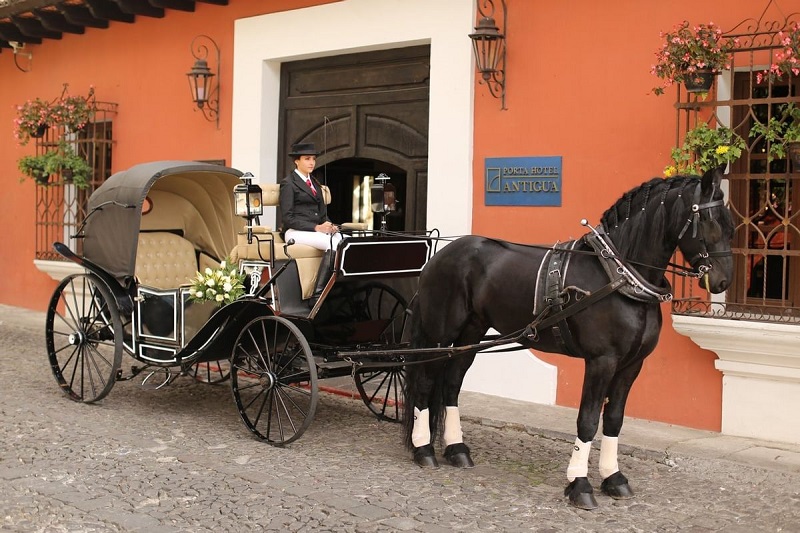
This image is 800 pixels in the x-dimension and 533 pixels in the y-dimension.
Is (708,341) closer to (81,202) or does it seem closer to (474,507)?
(474,507)

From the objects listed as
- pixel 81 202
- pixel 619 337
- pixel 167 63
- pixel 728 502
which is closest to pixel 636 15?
pixel 619 337

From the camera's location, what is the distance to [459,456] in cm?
606

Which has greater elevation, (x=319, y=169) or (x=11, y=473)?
(x=319, y=169)

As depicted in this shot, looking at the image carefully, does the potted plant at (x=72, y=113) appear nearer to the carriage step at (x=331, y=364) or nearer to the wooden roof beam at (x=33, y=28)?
the wooden roof beam at (x=33, y=28)

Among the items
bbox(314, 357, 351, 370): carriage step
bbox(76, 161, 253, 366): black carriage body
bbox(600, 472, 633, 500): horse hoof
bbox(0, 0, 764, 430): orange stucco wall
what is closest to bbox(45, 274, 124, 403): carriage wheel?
bbox(76, 161, 253, 366): black carriage body

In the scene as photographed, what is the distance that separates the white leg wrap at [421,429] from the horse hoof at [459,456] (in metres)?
0.16

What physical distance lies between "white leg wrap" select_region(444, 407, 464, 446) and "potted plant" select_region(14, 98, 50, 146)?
27.5 feet

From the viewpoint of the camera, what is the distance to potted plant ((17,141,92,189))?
1220cm

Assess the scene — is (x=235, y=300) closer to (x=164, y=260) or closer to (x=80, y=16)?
(x=164, y=260)

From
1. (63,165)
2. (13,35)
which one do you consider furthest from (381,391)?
(13,35)

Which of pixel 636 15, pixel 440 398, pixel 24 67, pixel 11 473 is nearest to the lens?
pixel 11 473

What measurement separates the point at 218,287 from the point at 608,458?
3165 millimetres

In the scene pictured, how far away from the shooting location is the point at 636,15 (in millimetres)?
7367

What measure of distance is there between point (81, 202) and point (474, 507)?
9262 millimetres
